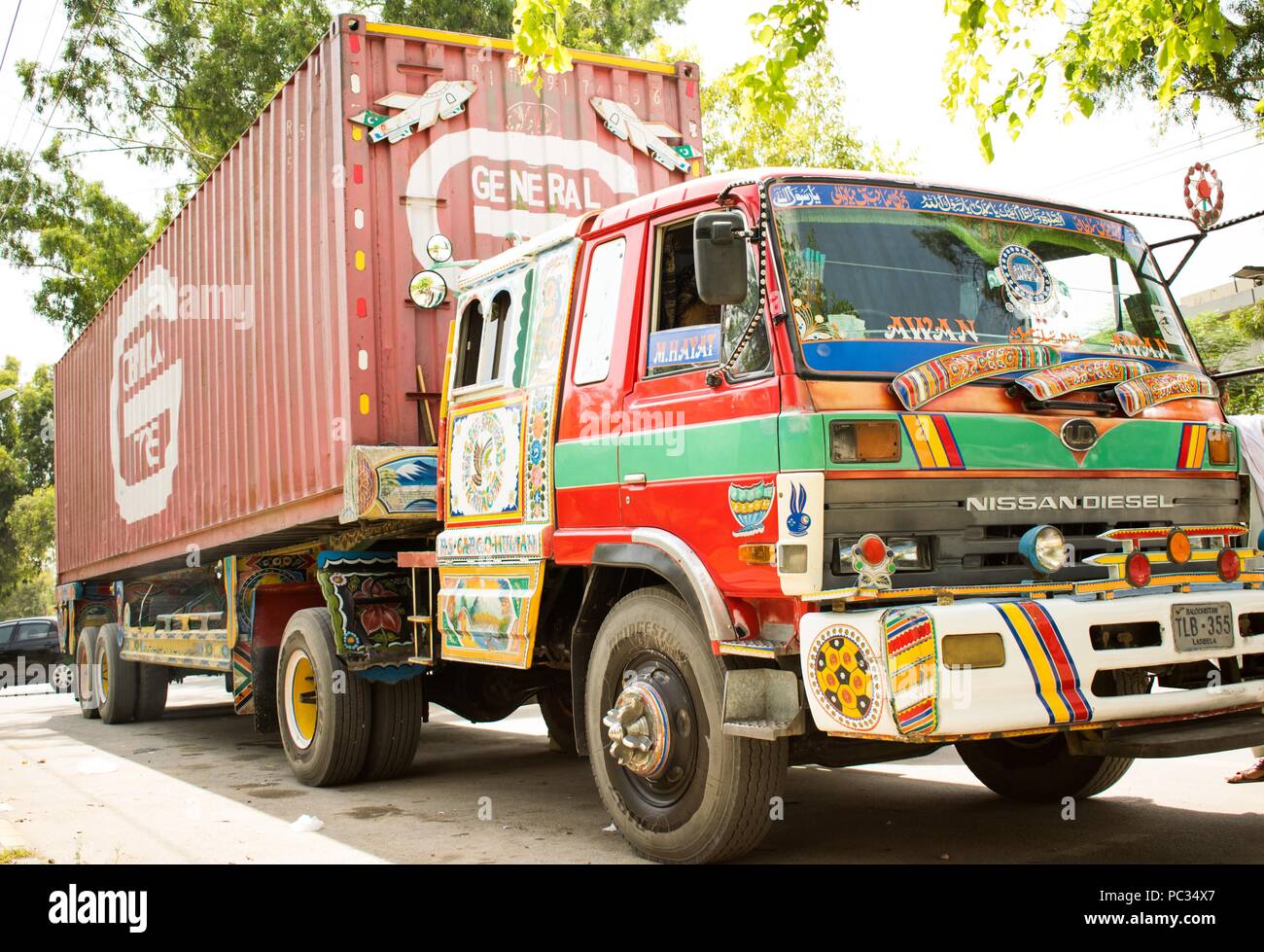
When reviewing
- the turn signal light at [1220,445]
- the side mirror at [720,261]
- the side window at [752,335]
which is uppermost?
the side mirror at [720,261]

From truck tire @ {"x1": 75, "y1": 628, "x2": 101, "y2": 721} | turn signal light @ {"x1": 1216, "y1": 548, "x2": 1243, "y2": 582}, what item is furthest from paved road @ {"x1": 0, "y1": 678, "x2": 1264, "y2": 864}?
truck tire @ {"x1": 75, "y1": 628, "x2": 101, "y2": 721}

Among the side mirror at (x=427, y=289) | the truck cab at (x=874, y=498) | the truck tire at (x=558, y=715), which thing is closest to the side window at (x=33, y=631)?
the truck tire at (x=558, y=715)

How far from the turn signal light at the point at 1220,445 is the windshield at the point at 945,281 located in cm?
33

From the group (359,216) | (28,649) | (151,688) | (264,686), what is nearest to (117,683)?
(151,688)

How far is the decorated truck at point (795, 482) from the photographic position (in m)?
4.17

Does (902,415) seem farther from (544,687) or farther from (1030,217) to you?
(544,687)

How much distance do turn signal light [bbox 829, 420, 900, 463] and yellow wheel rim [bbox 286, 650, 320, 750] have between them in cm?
457

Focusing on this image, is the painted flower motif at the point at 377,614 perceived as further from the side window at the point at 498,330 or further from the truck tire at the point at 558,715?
the side window at the point at 498,330

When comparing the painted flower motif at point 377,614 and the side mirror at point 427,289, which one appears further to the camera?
the painted flower motif at point 377,614

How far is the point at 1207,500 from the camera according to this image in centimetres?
490

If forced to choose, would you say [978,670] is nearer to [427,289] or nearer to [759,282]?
[759,282]

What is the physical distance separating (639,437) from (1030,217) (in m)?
1.79

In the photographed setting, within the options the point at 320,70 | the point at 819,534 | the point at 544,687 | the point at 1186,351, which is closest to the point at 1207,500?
the point at 1186,351

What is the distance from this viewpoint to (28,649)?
897 inches
